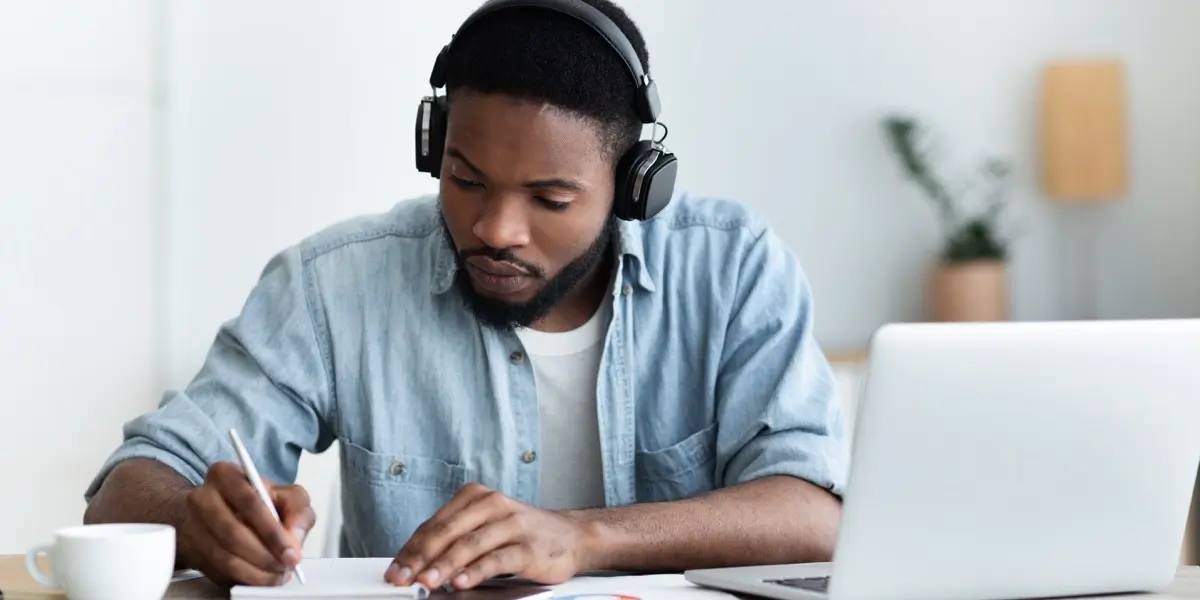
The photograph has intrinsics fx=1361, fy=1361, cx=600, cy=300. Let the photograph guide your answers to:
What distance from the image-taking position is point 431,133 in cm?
163

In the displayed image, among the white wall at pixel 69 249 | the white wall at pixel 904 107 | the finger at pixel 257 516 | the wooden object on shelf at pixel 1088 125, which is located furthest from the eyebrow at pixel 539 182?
the wooden object on shelf at pixel 1088 125

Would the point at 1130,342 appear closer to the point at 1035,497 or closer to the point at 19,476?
the point at 1035,497

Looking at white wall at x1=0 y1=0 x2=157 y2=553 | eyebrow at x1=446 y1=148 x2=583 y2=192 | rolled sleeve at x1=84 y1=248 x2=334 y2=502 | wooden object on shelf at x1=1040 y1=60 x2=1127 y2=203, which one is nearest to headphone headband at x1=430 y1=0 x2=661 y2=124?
eyebrow at x1=446 y1=148 x2=583 y2=192

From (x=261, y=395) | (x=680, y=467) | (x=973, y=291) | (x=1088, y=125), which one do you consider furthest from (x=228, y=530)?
(x=1088, y=125)

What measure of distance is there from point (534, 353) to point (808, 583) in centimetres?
61

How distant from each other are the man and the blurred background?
1.21 m

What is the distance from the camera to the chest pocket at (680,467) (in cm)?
167

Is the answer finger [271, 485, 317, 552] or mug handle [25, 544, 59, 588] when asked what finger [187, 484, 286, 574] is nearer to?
finger [271, 485, 317, 552]

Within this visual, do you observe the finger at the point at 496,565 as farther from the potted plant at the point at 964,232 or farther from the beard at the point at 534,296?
the potted plant at the point at 964,232

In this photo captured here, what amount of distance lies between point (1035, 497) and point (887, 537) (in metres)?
0.12

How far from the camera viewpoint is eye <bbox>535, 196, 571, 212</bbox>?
1.53m

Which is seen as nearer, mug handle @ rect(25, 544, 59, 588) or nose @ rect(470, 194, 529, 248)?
mug handle @ rect(25, 544, 59, 588)

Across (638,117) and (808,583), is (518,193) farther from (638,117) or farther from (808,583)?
(808,583)

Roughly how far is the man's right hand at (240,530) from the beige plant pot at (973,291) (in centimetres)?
256
